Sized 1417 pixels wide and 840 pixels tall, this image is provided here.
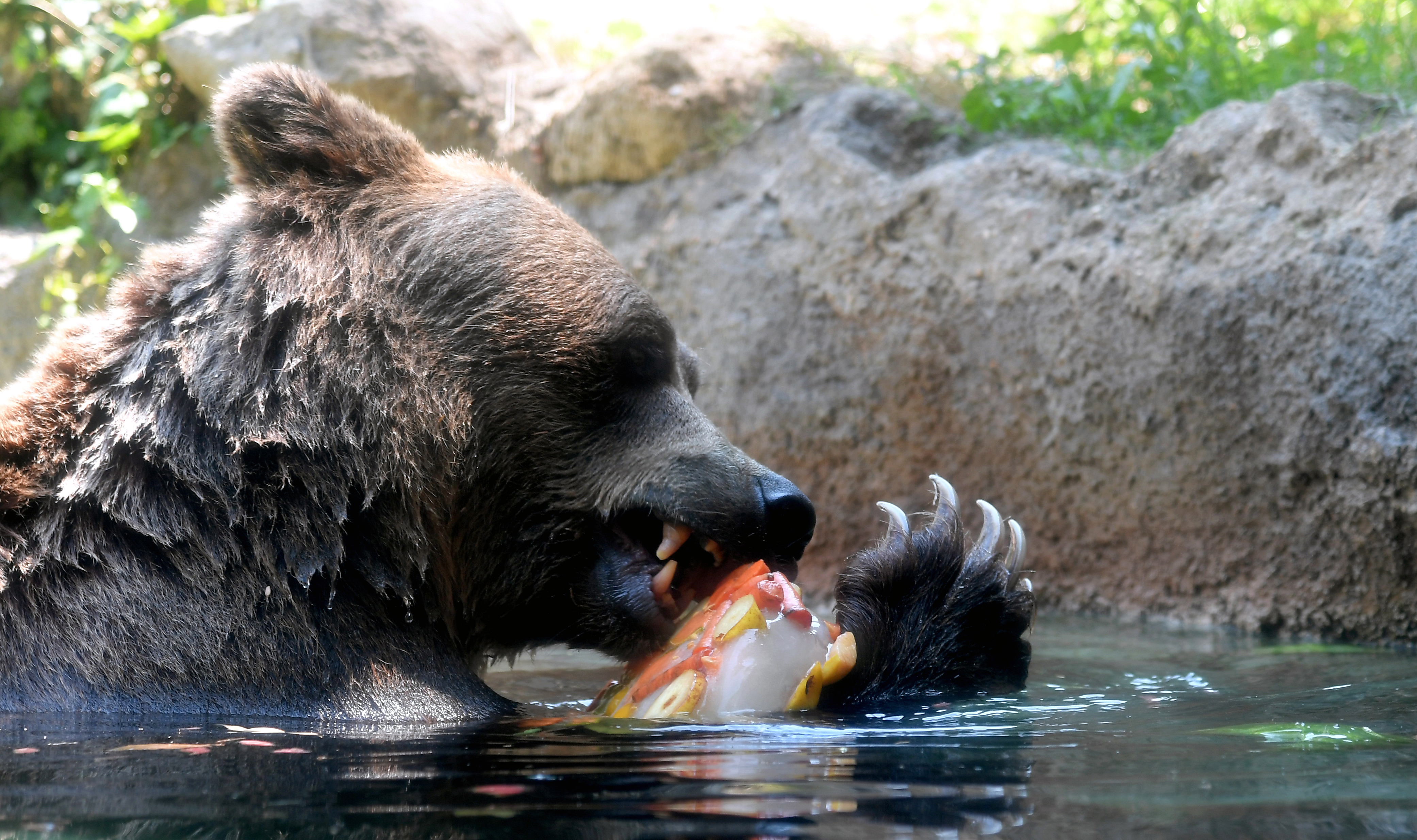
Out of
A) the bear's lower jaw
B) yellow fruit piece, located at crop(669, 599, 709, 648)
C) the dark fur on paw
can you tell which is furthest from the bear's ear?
the dark fur on paw

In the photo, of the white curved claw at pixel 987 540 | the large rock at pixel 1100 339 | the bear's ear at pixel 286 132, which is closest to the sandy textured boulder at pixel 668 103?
the large rock at pixel 1100 339

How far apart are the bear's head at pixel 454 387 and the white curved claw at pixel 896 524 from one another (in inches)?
11.3

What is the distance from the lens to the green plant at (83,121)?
7.66 metres

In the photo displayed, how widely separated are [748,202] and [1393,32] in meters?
2.88

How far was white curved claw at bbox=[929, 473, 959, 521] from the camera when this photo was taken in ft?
11.3

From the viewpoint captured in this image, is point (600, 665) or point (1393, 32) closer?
point (600, 665)

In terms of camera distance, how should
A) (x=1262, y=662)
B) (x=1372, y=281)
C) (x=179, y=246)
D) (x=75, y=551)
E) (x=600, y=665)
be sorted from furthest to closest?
(x=600, y=665) < (x=1372, y=281) < (x=1262, y=662) < (x=179, y=246) < (x=75, y=551)

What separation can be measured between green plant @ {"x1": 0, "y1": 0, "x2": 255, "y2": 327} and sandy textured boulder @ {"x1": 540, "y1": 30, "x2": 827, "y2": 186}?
2636 millimetres

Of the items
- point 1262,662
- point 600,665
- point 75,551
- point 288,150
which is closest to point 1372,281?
point 1262,662

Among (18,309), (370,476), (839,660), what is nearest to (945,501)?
(839,660)

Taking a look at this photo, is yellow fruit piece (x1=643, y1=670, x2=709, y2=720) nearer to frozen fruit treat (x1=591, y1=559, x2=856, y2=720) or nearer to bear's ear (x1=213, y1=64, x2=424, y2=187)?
frozen fruit treat (x1=591, y1=559, x2=856, y2=720)

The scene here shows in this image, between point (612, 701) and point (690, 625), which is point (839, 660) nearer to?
point (690, 625)

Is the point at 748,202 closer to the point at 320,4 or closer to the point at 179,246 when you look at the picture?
the point at 320,4

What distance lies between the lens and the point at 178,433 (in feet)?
9.36
